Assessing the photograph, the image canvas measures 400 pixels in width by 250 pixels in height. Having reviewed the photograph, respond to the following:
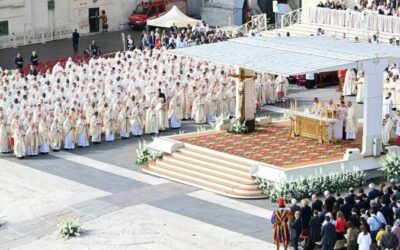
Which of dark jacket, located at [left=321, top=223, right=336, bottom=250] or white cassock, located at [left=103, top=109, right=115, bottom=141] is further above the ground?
white cassock, located at [left=103, top=109, right=115, bottom=141]

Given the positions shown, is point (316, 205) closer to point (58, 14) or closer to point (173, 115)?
point (173, 115)

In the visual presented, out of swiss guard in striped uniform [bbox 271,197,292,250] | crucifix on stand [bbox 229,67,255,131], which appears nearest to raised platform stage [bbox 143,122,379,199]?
crucifix on stand [bbox 229,67,255,131]

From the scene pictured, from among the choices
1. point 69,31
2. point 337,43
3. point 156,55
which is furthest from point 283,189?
point 69,31

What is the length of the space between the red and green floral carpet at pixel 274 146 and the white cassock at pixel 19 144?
4773 mm

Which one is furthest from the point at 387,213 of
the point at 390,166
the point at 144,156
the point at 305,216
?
the point at 144,156

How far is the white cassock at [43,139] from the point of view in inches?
1501

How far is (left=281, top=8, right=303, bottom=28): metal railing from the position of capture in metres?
54.7

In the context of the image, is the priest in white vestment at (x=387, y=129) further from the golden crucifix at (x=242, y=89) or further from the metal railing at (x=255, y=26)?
the metal railing at (x=255, y=26)

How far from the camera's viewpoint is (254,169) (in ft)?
111

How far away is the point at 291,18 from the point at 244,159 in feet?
71.4

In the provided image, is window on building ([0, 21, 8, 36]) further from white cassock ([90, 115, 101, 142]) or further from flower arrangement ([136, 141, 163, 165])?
flower arrangement ([136, 141, 163, 165])

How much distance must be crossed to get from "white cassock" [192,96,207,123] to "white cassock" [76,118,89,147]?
4483 millimetres

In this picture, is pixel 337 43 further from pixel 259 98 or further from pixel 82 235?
pixel 82 235

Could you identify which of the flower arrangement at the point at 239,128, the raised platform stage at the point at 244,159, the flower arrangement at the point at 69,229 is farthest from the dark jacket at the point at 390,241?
the flower arrangement at the point at 239,128
